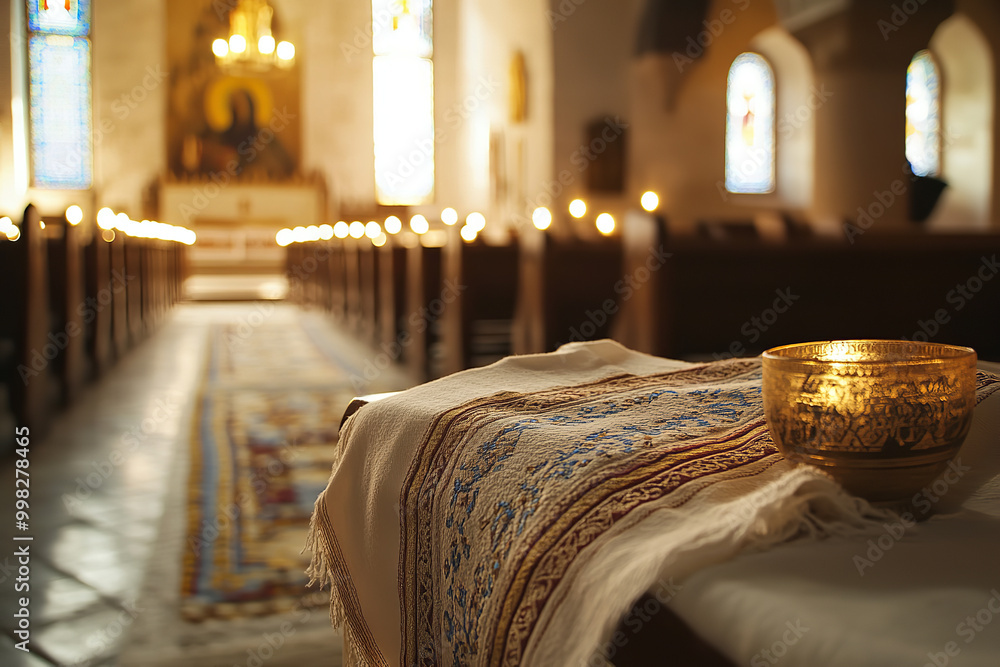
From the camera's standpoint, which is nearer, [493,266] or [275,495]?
[275,495]

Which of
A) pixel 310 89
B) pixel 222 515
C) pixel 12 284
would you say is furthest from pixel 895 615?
pixel 310 89

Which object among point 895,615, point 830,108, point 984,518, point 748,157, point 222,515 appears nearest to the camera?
point 895,615

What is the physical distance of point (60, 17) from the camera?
1400 cm

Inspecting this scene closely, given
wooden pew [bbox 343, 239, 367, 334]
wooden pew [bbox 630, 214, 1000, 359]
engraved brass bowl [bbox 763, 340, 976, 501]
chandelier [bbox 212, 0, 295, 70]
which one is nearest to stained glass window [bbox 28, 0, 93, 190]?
chandelier [bbox 212, 0, 295, 70]

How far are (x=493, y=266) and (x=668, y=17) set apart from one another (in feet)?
19.4

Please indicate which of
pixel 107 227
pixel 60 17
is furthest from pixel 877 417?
pixel 60 17

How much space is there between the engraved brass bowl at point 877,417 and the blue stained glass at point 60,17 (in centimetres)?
1589

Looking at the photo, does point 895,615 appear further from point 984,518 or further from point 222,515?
point 222,515

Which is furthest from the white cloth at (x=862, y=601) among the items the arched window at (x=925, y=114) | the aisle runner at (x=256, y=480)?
the arched window at (x=925, y=114)

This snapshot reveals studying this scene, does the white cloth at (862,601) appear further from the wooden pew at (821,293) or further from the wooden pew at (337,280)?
the wooden pew at (337,280)

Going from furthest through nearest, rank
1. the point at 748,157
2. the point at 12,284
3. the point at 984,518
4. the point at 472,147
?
the point at 472,147 < the point at 748,157 < the point at 12,284 < the point at 984,518

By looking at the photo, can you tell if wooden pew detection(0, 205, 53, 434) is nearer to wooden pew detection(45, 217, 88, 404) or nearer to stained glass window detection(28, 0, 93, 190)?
wooden pew detection(45, 217, 88, 404)

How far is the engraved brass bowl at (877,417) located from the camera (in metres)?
0.55

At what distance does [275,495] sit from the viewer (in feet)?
8.53
